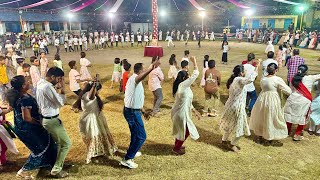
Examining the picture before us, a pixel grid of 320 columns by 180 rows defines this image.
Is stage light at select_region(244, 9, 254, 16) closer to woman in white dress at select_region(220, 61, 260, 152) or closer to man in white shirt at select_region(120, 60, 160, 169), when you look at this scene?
woman in white dress at select_region(220, 61, 260, 152)

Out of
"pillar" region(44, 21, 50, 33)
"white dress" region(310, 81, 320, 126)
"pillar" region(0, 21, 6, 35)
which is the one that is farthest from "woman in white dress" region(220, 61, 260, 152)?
"pillar" region(44, 21, 50, 33)

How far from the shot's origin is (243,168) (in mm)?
4375

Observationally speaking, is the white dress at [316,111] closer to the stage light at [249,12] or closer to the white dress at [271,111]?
the white dress at [271,111]

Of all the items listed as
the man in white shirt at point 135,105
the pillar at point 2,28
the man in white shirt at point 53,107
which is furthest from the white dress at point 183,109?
the pillar at point 2,28

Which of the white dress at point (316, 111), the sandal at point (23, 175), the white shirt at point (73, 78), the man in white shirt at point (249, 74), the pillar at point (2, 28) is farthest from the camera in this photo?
the pillar at point (2, 28)

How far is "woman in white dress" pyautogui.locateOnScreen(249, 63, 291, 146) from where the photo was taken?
4902 millimetres

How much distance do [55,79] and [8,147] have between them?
1.69 metres

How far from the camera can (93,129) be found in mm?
4273

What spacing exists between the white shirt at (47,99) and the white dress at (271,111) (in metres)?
3.81

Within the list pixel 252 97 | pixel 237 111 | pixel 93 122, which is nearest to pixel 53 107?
pixel 93 122

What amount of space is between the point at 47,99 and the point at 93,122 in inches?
34.1

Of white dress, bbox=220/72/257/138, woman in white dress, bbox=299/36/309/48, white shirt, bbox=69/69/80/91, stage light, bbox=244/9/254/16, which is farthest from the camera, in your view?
stage light, bbox=244/9/254/16

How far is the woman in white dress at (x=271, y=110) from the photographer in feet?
16.1

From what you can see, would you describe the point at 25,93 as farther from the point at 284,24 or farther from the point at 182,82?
the point at 284,24
